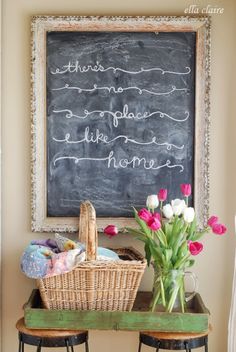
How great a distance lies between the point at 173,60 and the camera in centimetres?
282

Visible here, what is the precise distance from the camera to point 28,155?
2887 millimetres

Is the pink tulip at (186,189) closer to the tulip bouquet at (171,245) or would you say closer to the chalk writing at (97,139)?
the tulip bouquet at (171,245)

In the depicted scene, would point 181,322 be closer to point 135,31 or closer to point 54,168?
point 54,168

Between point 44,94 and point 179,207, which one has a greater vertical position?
point 44,94

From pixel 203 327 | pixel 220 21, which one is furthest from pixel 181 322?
pixel 220 21

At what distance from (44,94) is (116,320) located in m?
1.20

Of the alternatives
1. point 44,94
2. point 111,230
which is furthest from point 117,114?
point 111,230

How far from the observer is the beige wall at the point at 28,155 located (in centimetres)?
285

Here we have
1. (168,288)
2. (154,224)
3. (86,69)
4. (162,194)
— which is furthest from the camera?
(86,69)

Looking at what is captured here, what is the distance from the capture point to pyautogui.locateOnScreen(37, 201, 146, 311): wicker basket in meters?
2.43

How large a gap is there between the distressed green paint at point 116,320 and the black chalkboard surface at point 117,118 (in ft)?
1.88

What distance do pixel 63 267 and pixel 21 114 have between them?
91 centimetres

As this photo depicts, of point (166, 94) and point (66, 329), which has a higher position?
point (166, 94)

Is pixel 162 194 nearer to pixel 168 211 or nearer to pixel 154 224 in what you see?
pixel 168 211
